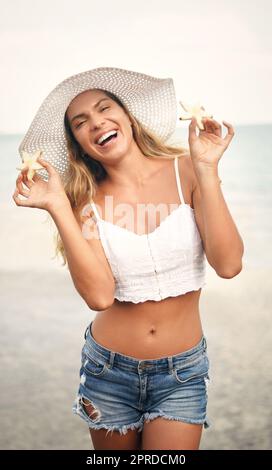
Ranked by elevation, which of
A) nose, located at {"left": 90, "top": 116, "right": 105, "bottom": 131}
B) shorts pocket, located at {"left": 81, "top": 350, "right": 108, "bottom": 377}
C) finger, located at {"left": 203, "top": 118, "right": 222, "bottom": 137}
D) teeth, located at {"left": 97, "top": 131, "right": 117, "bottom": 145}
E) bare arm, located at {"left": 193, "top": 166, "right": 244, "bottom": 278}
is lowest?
shorts pocket, located at {"left": 81, "top": 350, "right": 108, "bottom": 377}

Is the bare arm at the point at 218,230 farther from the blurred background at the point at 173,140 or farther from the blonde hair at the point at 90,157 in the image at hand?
the blurred background at the point at 173,140

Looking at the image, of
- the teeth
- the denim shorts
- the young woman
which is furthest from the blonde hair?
the denim shorts

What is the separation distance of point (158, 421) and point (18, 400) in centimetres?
182

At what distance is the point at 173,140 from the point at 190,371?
82 cm

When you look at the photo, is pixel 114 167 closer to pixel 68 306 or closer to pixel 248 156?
pixel 68 306

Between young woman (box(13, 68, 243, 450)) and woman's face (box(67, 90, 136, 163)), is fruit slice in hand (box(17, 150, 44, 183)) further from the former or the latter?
woman's face (box(67, 90, 136, 163))

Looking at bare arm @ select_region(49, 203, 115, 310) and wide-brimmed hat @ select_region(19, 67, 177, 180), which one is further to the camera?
wide-brimmed hat @ select_region(19, 67, 177, 180)

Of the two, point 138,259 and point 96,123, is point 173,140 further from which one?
point 138,259

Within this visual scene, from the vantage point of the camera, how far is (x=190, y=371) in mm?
1694

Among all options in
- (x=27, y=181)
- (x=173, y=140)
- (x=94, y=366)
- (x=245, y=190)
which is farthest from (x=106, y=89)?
(x=245, y=190)

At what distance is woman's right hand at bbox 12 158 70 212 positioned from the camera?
5.45 feet

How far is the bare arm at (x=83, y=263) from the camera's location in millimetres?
1643

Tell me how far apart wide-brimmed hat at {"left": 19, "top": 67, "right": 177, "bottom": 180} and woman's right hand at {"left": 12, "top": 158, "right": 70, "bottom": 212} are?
0.72ft

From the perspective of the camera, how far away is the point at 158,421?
5.52 feet
